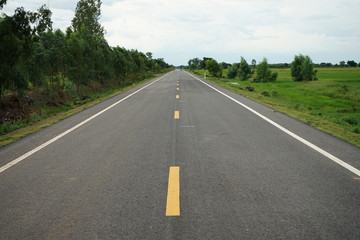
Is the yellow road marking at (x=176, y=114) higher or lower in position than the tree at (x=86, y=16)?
lower

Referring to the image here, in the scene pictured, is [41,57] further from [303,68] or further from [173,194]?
[303,68]

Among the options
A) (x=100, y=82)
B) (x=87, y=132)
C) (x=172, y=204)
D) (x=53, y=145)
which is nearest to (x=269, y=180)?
(x=172, y=204)

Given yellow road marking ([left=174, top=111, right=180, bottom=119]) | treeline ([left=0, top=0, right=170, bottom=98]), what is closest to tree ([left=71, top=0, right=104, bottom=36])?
treeline ([left=0, top=0, right=170, bottom=98])

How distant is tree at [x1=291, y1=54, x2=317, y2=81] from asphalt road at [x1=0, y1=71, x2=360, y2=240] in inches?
2487

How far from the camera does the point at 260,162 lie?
5.24 meters

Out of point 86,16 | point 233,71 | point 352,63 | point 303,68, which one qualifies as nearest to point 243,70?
point 233,71

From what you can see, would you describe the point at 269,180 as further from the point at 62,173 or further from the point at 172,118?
the point at 172,118

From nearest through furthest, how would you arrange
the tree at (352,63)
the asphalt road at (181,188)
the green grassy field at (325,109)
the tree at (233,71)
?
1. the asphalt road at (181,188)
2. the green grassy field at (325,109)
3. the tree at (233,71)
4. the tree at (352,63)

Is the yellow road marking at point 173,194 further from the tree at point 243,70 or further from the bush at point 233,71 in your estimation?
the bush at point 233,71

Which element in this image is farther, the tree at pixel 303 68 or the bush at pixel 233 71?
the bush at pixel 233 71

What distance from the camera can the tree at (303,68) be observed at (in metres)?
64.1

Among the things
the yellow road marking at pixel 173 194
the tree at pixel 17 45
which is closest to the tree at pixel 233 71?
the tree at pixel 17 45

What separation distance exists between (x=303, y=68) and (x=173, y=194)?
223 ft

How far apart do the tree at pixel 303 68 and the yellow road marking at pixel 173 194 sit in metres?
67.1
